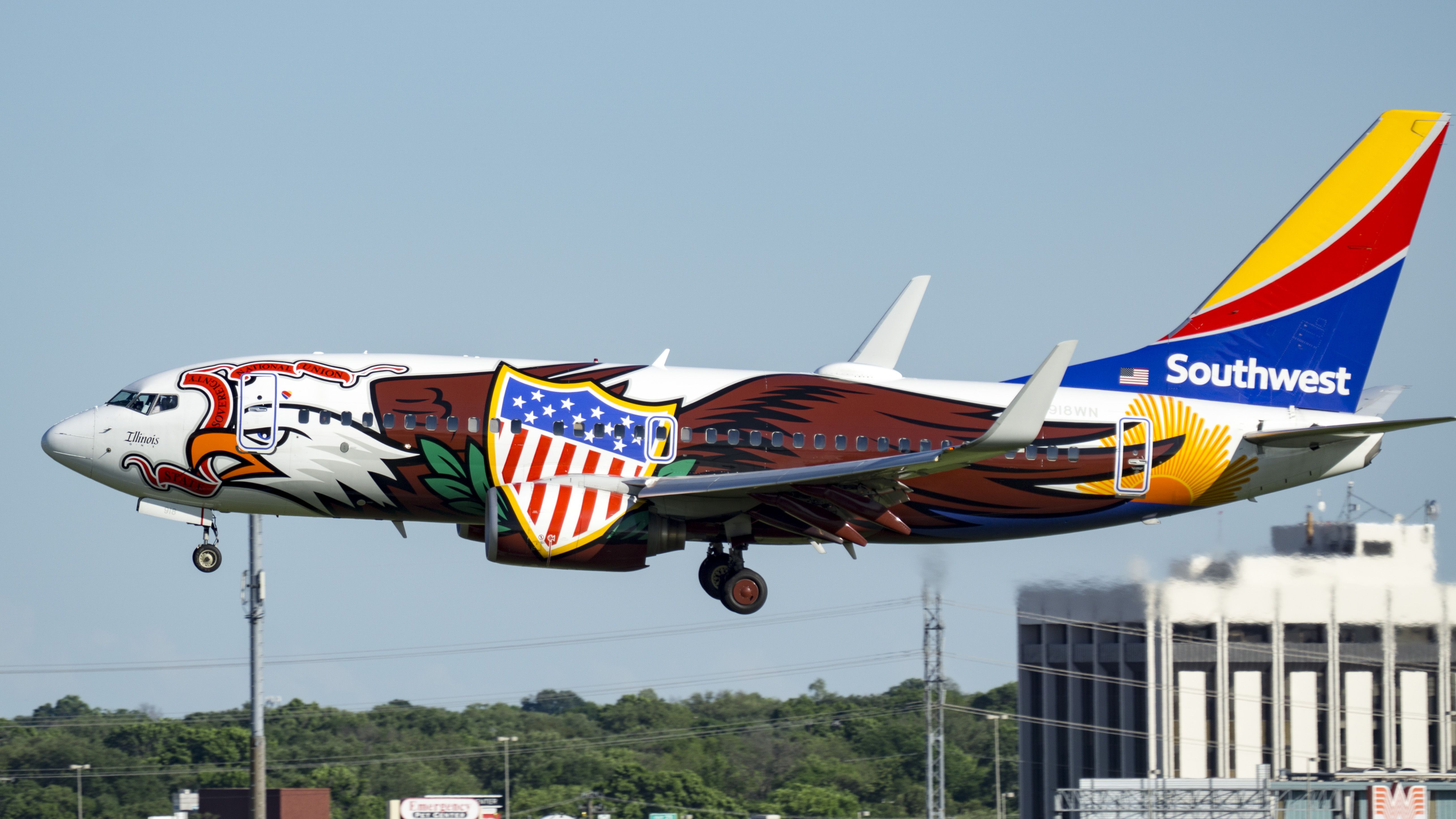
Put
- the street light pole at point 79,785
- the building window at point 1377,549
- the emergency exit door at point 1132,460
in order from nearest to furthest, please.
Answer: the emergency exit door at point 1132,460 < the building window at point 1377,549 < the street light pole at point 79,785

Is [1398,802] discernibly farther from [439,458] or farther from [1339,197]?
[439,458]

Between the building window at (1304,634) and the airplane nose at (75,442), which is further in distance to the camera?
the building window at (1304,634)

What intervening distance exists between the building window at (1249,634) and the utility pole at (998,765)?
1568cm

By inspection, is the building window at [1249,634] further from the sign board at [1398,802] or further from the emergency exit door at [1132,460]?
the emergency exit door at [1132,460]

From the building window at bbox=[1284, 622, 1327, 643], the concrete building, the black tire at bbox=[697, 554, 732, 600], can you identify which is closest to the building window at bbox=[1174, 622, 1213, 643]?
the concrete building

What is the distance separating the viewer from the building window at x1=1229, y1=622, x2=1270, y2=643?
62.4 metres

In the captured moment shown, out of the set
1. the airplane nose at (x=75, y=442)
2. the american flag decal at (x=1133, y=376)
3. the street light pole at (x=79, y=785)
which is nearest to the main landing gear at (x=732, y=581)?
the american flag decal at (x=1133, y=376)

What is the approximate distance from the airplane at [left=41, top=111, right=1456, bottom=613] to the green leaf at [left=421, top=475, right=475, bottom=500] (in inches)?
1.9

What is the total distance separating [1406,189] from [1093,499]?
1151 cm

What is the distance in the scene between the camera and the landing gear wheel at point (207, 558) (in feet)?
106

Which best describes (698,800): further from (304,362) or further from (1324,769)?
(304,362)

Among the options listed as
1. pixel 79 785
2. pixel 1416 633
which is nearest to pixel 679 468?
pixel 1416 633

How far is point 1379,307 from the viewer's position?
36219 mm

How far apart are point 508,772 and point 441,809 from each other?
31836 millimetres
